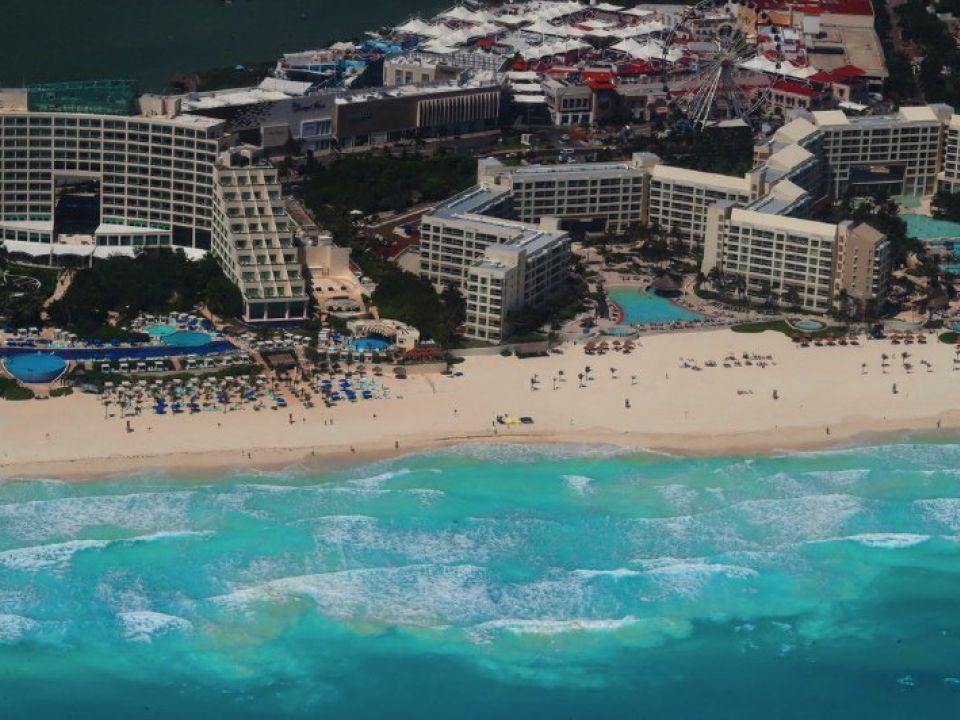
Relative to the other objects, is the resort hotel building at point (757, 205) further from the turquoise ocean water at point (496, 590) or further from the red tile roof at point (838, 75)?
the turquoise ocean water at point (496, 590)

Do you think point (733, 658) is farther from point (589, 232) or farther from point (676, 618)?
point (589, 232)

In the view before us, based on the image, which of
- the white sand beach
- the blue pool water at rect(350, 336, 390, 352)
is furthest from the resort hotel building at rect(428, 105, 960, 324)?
the white sand beach

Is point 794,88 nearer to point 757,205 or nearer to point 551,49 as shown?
point 551,49

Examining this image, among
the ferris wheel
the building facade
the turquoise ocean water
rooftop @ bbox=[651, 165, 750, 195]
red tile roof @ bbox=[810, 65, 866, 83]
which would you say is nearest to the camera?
the turquoise ocean water

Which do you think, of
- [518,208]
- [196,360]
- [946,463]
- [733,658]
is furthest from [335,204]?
[733,658]

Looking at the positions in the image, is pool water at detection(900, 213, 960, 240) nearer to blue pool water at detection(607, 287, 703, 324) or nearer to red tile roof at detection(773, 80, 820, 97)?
red tile roof at detection(773, 80, 820, 97)

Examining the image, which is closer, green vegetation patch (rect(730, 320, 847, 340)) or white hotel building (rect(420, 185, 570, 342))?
white hotel building (rect(420, 185, 570, 342))

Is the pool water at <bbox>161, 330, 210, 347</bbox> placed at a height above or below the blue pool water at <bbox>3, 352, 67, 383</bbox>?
above
